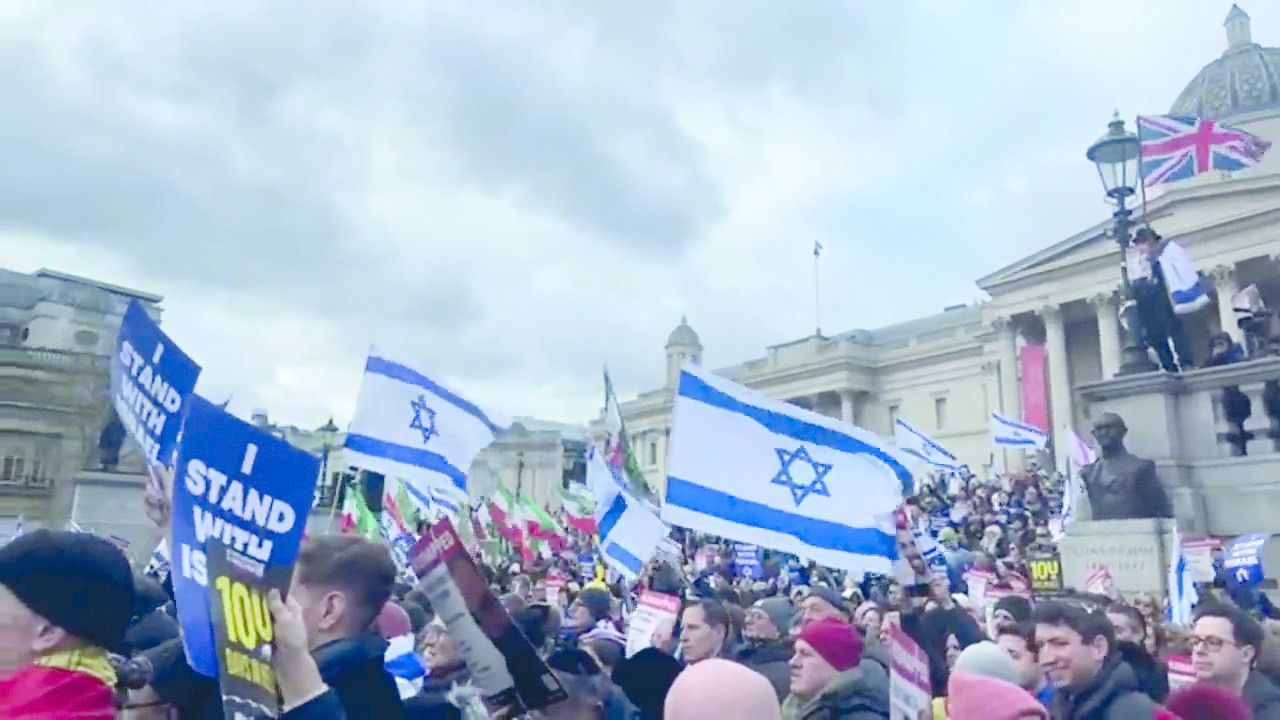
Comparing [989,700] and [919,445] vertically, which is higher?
[919,445]

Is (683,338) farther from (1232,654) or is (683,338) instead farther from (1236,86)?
(1232,654)

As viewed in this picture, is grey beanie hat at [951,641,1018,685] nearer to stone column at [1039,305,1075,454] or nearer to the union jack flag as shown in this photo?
the union jack flag

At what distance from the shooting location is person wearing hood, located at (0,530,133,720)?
6.98 feet

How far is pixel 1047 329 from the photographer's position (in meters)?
49.4

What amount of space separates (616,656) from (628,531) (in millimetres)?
4551

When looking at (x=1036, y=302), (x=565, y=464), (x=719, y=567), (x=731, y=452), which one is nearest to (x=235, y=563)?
(x=731, y=452)

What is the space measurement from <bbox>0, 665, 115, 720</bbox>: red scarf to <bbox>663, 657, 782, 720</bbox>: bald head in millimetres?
1267

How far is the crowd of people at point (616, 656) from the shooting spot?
7.32 feet

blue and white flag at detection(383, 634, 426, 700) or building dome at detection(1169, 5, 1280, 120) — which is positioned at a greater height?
building dome at detection(1169, 5, 1280, 120)

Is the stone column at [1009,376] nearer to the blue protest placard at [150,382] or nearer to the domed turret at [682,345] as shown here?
→ the domed turret at [682,345]

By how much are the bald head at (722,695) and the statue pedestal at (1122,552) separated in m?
8.45

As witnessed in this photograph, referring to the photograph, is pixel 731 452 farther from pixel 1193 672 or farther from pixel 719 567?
pixel 719 567

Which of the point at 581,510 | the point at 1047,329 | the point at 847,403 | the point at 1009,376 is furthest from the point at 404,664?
the point at 847,403

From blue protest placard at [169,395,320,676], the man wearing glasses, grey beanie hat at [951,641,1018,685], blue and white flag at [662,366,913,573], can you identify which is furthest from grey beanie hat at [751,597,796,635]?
blue protest placard at [169,395,320,676]
